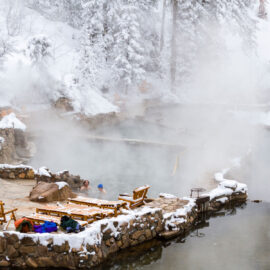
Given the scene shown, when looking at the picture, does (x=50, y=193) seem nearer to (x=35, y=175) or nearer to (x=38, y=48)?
(x=35, y=175)

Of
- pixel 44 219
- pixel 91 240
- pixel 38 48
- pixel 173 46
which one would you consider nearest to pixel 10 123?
pixel 38 48

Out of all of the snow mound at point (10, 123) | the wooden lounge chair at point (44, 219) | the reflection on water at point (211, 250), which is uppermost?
the snow mound at point (10, 123)

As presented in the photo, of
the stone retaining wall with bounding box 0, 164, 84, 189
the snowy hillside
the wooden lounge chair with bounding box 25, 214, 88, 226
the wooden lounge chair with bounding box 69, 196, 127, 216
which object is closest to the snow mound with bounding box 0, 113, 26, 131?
the stone retaining wall with bounding box 0, 164, 84, 189

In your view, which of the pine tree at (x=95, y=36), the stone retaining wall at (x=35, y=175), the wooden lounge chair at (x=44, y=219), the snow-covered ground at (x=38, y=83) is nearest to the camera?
the wooden lounge chair at (x=44, y=219)

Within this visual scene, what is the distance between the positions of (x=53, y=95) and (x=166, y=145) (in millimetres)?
8710

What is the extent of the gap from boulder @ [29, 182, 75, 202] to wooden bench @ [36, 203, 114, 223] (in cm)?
117

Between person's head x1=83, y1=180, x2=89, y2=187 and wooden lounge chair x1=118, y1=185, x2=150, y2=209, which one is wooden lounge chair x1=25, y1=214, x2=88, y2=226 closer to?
wooden lounge chair x1=118, y1=185, x2=150, y2=209

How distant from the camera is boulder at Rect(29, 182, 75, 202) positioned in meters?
8.54

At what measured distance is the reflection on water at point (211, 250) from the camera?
260 inches

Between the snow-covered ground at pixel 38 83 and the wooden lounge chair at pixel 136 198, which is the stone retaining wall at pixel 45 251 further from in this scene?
the snow-covered ground at pixel 38 83

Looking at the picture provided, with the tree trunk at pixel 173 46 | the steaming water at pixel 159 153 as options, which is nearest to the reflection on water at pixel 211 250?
the steaming water at pixel 159 153

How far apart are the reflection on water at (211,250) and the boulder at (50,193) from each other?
275 cm

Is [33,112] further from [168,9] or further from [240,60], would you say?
[240,60]

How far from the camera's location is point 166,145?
16.9m
